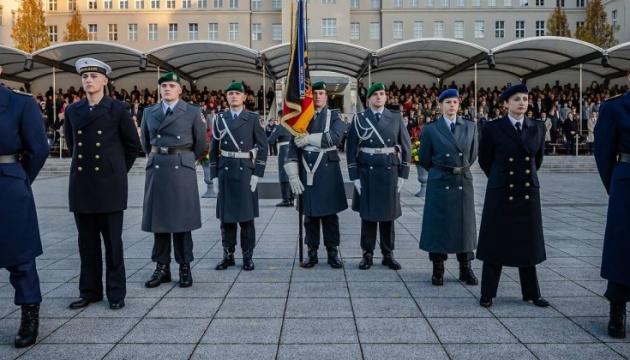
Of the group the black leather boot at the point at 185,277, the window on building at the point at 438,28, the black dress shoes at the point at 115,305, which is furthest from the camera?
the window on building at the point at 438,28

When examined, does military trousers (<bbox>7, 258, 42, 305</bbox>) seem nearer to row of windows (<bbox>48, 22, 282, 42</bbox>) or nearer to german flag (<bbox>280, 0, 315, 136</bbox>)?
german flag (<bbox>280, 0, 315, 136</bbox>)

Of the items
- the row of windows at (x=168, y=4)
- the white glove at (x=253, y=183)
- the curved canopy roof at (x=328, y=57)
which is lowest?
the white glove at (x=253, y=183)

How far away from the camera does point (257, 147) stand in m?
6.66

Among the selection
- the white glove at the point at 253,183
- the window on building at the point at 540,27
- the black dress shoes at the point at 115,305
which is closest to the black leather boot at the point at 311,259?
the white glove at the point at 253,183

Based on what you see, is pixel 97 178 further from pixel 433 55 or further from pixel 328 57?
pixel 433 55

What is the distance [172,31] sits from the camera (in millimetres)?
53219

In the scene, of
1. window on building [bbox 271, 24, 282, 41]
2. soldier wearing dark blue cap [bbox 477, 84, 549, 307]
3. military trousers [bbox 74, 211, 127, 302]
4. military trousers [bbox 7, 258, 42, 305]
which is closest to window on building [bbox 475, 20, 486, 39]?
window on building [bbox 271, 24, 282, 41]

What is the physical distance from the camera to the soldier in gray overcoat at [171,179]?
5758mm

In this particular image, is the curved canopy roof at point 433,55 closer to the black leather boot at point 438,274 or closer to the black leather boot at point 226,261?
the black leather boot at point 226,261

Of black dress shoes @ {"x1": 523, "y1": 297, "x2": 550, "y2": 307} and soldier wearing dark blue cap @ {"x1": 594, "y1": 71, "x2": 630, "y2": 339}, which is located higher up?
soldier wearing dark blue cap @ {"x1": 594, "y1": 71, "x2": 630, "y2": 339}

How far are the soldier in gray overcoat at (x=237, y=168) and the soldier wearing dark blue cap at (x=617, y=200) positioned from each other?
11.9ft

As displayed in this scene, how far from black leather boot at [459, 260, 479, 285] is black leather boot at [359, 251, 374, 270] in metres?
1.10

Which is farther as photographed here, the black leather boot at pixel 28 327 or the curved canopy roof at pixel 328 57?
the curved canopy roof at pixel 328 57

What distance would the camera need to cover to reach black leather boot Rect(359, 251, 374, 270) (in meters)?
6.48
